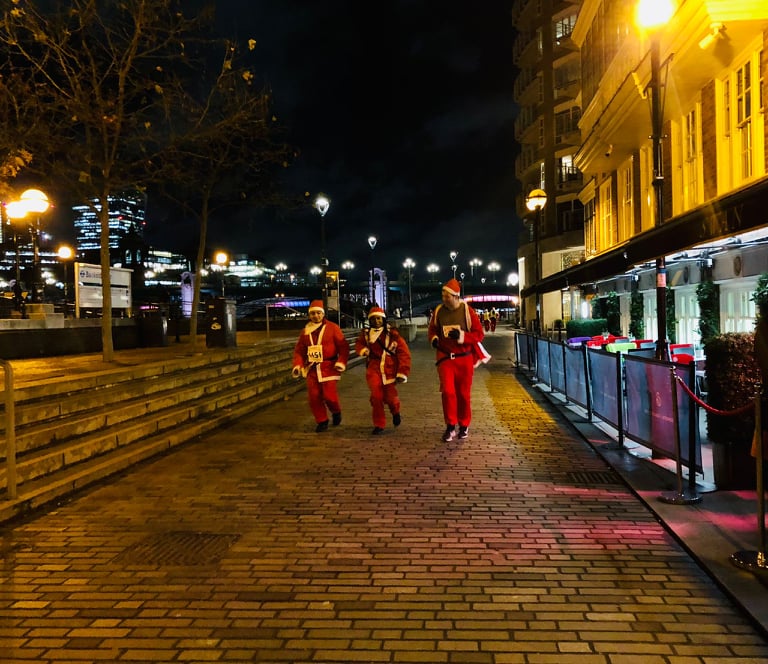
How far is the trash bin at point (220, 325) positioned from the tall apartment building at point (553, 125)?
29.2 m

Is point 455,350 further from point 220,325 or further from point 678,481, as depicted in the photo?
point 220,325

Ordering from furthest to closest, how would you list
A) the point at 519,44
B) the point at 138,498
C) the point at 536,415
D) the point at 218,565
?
the point at 519,44 → the point at 536,415 → the point at 138,498 → the point at 218,565

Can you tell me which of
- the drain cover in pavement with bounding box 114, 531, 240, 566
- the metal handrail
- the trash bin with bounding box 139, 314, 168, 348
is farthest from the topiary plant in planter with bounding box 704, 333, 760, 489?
the trash bin with bounding box 139, 314, 168, 348

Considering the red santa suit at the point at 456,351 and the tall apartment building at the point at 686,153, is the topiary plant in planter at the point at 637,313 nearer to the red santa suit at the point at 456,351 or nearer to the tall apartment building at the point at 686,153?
the tall apartment building at the point at 686,153

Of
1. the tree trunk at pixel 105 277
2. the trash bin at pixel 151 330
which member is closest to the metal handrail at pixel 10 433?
the tree trunk at pixel 105 277

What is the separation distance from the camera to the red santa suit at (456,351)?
8523mm

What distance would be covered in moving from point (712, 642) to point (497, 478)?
11.4 feet

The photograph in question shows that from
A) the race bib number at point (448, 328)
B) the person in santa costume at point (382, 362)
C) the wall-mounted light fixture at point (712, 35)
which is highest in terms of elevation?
the wall-mounted light fixture at point (712, 35)

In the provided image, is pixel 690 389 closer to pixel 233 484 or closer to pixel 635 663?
pixel 635 663

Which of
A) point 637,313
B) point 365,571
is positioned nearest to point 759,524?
point 365,571

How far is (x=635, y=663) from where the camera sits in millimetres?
3176

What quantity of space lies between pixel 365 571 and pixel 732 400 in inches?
146

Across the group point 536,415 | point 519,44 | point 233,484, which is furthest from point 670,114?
point 519,44

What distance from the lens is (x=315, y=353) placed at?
9234mm
